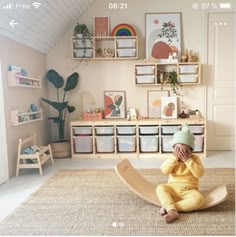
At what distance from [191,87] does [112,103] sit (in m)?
0.94

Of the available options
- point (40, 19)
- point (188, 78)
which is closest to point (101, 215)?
point (40, 19)

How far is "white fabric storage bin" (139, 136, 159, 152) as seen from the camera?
8.66 ft

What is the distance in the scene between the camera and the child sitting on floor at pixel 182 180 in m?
1.33

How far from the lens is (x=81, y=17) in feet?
8.95

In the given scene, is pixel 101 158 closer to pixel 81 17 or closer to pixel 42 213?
pixel 42 213

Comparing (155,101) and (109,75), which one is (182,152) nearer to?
(155,101)

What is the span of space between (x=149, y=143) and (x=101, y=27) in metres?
1.38

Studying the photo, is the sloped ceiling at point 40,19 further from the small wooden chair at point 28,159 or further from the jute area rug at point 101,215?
the jute area rug at point 101,215

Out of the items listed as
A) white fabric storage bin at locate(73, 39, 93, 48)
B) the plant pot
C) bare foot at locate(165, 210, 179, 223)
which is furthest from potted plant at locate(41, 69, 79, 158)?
bare foot at locate(165, 210, 179, 223)

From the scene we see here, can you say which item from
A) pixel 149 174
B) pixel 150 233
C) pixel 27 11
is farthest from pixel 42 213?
pixel 27 11

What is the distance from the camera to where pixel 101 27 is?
9.12 feet

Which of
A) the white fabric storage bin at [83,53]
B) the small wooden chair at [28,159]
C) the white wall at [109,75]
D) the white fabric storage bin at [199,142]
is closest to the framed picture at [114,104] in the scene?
the white wall at [109,75]

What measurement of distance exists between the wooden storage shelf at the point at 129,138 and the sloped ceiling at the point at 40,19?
3.07ft

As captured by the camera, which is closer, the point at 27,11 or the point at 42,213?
the point at 42,213
